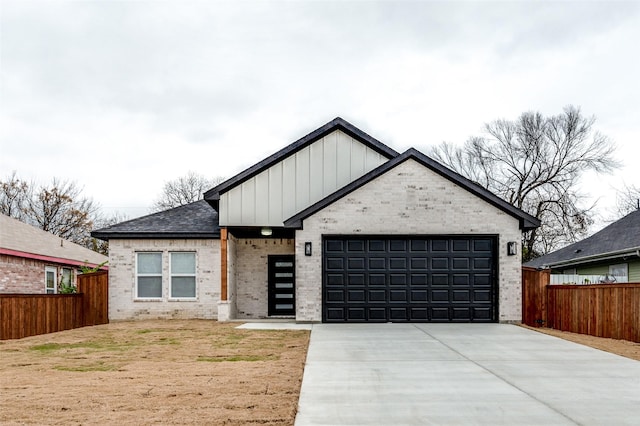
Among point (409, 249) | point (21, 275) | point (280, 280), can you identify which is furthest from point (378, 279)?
point (21, 275)

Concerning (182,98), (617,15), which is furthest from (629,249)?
(182,98)

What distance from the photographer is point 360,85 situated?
22125 mm

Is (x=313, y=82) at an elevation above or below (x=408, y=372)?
above

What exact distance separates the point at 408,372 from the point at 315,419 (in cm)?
294

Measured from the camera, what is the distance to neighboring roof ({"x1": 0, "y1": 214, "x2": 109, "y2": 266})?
65.6ft

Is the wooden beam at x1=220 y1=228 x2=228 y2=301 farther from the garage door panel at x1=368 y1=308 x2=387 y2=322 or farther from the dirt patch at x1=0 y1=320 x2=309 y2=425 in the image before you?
the garage door panel at x1=368 y1=308 x2=387 y2=322

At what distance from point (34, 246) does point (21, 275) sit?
176cm

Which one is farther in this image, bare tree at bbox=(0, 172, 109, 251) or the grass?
bare tree at bbox=(0, 172, 109, 251)

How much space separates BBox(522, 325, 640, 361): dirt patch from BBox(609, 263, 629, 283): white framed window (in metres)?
7.46

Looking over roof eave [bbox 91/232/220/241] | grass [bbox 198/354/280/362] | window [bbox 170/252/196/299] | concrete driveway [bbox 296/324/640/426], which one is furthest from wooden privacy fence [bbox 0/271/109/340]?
concrete driveway [bbox 296/324/640/426]

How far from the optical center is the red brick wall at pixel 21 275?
19.3 metres

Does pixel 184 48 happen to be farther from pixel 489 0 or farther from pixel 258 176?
pixel 489 0

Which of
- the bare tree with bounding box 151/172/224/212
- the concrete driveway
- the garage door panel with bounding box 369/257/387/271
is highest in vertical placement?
the bare tree with bounding box 151/172/224/212

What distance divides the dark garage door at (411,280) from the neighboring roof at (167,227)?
14.3ft
